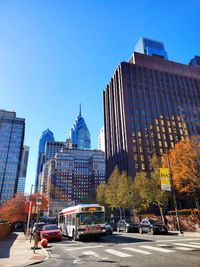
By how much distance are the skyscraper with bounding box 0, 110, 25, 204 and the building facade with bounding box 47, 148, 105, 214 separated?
2686cm

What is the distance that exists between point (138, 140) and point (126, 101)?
1806 cm

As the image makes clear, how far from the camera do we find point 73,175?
6398 inches

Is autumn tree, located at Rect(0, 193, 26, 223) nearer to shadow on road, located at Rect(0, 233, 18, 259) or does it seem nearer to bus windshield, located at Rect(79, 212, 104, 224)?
shadow on road, located at Rect(0, 233, 18, 259)

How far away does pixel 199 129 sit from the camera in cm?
8919

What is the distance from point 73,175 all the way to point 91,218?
147 metres

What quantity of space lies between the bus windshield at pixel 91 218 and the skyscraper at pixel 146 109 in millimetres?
56291

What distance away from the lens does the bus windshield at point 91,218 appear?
62.1ft

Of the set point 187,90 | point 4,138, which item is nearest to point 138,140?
point 187,90

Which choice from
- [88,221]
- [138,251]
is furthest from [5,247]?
[138,251]

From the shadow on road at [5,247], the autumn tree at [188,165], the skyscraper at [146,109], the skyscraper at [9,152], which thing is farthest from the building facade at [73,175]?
the shadow on road at [5,247]

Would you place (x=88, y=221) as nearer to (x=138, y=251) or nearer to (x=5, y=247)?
(x=5, y=247)

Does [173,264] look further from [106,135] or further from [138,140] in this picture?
[106,135]

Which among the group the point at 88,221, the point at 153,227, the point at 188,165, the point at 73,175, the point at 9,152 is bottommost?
the point at 153,227

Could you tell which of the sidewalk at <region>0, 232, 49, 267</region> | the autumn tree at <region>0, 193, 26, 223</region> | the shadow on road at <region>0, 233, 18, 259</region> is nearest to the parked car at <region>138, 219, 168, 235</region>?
the sidewalk at <region>0, 232, 49, 267</region>
